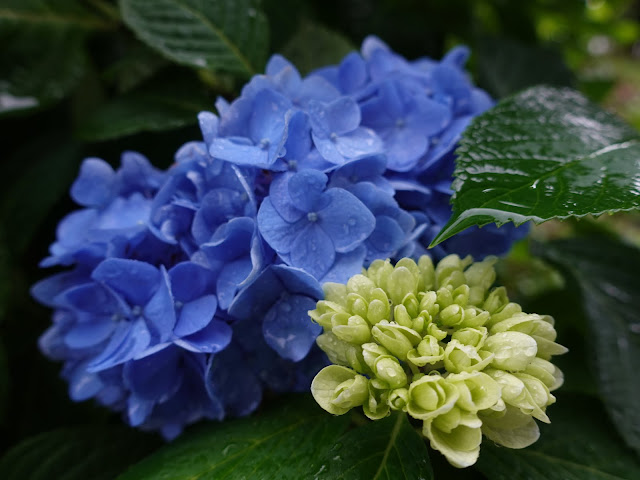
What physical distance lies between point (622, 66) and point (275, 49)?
92.1 inches

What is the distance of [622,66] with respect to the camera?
2750mm

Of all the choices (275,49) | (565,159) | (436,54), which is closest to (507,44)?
(436,54)

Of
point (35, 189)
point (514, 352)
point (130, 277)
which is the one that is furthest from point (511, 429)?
point (35, 189)

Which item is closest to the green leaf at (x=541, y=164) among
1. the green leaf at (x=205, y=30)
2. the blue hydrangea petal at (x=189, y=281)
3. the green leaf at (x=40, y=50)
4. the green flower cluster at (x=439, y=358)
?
the green flower cluster at (x=439, y=358)

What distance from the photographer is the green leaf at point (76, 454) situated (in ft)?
2.75

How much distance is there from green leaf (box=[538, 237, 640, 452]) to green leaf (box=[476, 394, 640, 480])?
0.11ft

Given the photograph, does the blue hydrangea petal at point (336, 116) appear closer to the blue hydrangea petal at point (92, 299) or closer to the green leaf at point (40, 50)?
the blue hydrangea petal at point (92, 299)

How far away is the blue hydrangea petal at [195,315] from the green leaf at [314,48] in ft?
1.74

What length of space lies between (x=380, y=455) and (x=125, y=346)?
1.04ft

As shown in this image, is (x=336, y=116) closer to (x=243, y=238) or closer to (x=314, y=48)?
(x=243, y=238)

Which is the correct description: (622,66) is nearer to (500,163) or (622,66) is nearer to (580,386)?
(580,386)

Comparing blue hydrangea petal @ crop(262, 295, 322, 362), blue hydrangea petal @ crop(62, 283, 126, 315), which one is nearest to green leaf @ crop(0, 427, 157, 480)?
blue hydrangea petal @ crop(62, 283, 126, 315)

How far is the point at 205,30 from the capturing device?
91 cm

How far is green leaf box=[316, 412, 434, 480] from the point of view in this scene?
1.93ft
